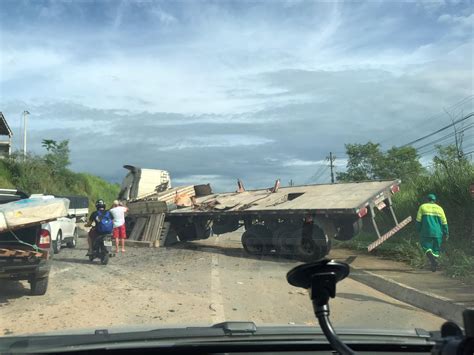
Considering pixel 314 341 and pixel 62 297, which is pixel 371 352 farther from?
pixel 62 297

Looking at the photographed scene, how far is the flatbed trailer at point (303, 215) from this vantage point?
15047 mm

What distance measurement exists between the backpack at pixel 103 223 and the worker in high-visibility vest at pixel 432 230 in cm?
780

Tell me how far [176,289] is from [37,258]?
250 cm

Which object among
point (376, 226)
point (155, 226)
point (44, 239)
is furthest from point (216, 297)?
point (155, 226)

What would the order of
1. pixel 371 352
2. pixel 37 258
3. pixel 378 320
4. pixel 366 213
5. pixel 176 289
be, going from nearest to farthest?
pixel 371 352 → pixel 378 320 → pixel 37 258 → pixel 176 289 → pixel 366 213

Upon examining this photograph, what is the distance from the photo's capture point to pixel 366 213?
48.4 feet

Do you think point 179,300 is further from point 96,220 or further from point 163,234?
point 163,234

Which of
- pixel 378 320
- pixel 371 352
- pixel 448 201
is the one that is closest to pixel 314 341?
pixel 371 352

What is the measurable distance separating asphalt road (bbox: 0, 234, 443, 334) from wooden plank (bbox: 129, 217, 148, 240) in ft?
21.3

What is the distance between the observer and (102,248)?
14.4 metres

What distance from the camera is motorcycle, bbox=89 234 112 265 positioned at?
14.3 metres

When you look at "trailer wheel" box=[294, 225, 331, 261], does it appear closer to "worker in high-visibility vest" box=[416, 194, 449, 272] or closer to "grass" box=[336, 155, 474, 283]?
"grass" box=[336, 155, 474, 283]

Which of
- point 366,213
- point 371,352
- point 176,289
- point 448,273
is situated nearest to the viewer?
point 371,352

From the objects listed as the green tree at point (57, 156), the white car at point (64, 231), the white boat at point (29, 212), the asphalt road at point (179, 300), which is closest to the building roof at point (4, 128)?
the green tree at point (57, 156)
